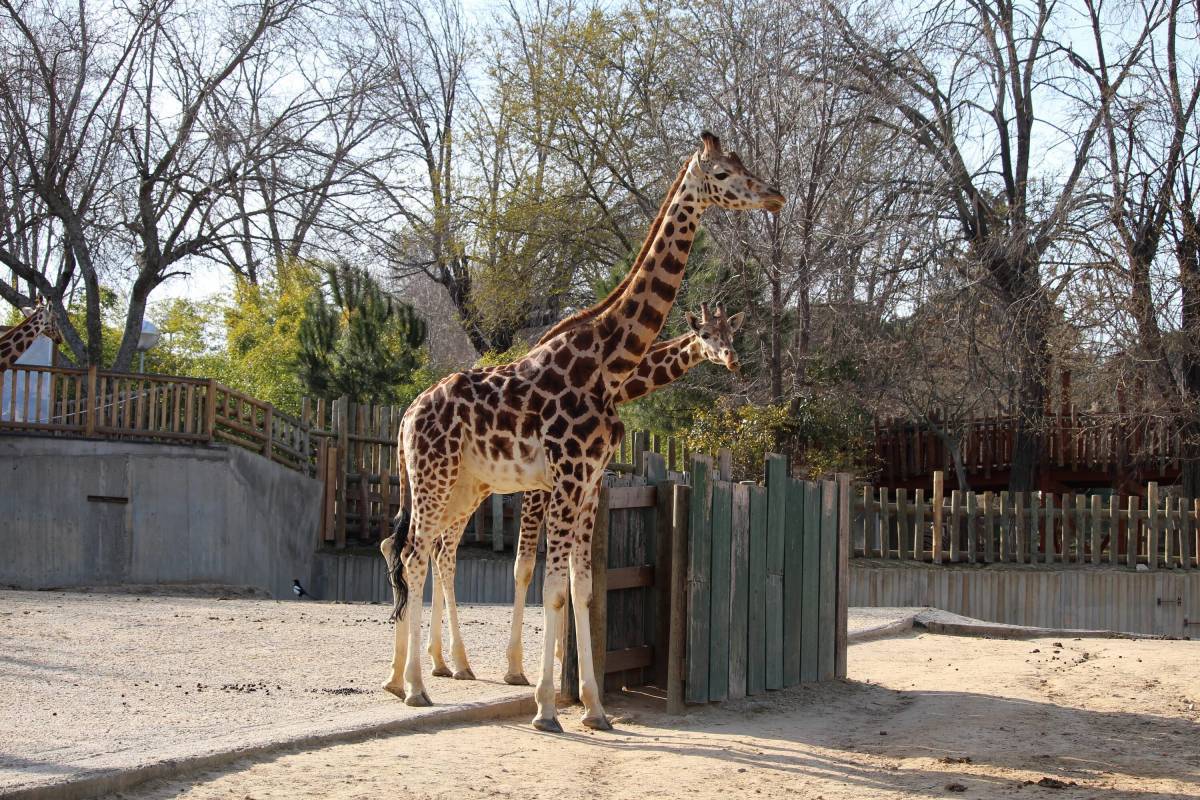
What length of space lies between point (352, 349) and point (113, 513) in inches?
333

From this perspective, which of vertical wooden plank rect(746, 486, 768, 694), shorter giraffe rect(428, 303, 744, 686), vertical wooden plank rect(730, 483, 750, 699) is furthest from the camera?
vertical wooden plank rect(746, 486, 768, 694)

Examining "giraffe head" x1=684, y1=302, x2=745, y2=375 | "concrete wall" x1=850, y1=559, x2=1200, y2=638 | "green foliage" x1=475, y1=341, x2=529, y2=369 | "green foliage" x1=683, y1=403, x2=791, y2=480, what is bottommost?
"concrete wall" x1=850, y1=559, x2=1200, y2=638

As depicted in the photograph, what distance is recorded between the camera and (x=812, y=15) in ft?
82.9

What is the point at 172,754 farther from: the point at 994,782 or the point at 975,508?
the point at 975,508

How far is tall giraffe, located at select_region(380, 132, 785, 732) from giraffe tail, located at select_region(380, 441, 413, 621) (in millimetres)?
16

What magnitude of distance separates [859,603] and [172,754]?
15043 mm

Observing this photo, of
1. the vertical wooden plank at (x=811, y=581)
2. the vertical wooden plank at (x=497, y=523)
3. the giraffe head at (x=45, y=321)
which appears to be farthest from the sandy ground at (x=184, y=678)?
the giraffe head at (x=45, y=321)

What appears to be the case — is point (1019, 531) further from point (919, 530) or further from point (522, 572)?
point (522, 572)

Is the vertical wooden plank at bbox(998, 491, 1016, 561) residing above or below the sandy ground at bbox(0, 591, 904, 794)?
above

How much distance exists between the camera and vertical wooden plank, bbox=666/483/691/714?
9.61m

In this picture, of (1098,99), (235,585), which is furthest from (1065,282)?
(235,585)

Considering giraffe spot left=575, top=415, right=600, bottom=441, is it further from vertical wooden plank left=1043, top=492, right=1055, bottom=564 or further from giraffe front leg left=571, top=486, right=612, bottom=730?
vertical wooden plank left=1043, top=492, right=1055, bottom=564

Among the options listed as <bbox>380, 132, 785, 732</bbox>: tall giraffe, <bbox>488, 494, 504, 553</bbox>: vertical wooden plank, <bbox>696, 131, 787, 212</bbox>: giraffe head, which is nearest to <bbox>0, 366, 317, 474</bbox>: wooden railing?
<bbox>488, 494, 504, 553</bbox>: vertical wooden plank

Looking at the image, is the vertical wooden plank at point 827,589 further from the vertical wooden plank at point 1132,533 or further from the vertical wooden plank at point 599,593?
the vertical wooden plank at point 1132,533
